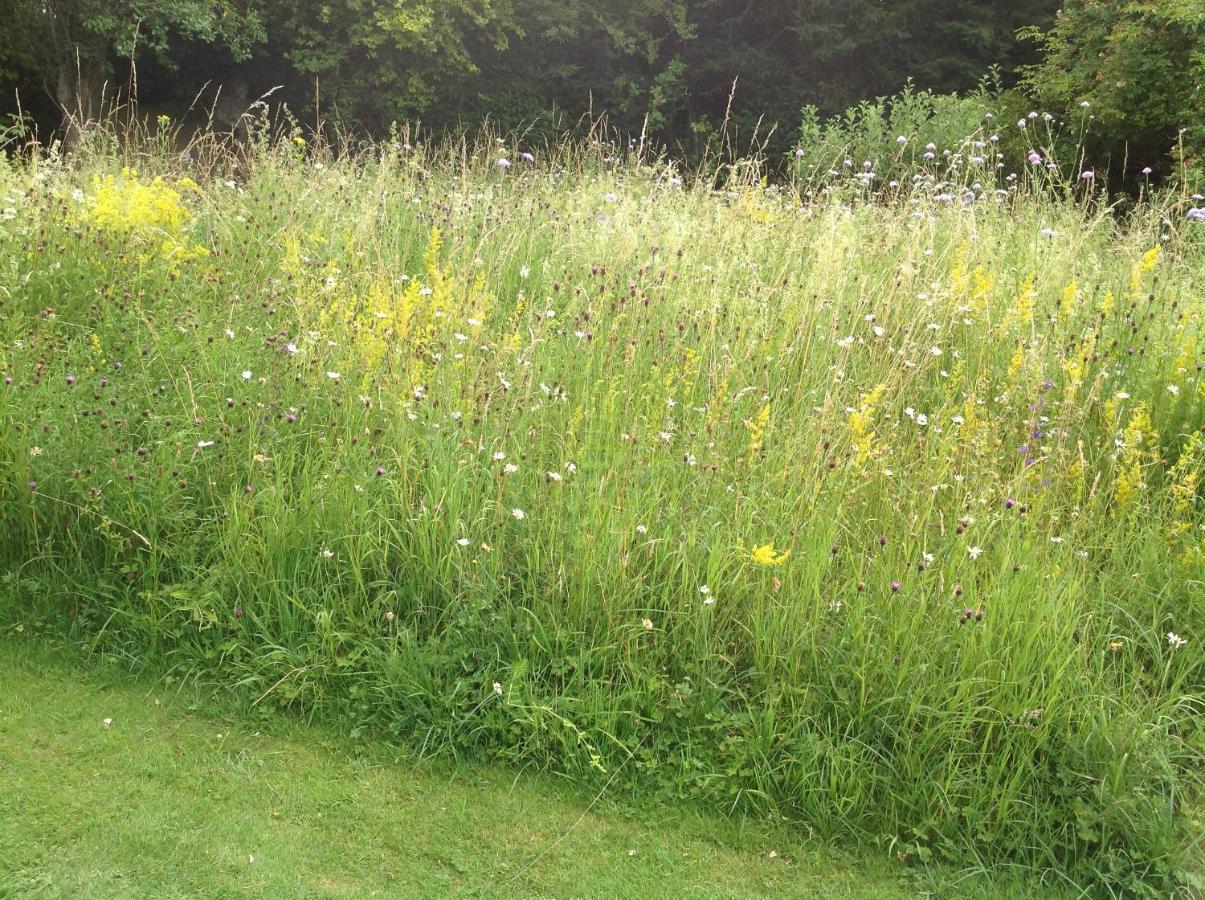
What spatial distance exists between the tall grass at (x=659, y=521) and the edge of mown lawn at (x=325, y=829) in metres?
0.11

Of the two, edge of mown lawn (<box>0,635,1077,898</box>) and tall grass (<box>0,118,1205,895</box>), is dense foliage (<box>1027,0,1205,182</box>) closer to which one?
tall grass (<box>0,118,1205,895</box>)

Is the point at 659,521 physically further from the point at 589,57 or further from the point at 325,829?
the point at 589,57

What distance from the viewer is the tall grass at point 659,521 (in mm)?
2791

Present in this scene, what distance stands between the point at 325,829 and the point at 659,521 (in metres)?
1.43

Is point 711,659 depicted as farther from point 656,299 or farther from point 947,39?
point 947,39

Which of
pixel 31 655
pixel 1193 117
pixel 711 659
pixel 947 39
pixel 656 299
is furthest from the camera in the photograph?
pixel 947 39

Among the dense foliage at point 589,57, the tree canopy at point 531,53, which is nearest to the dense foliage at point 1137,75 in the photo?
the tree canopy at point 531,53

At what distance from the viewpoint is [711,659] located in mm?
2998

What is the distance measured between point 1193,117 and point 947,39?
517 inches

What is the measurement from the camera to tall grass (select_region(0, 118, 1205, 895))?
279 cm

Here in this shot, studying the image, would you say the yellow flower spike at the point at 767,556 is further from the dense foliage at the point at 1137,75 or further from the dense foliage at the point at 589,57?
the dense foliage at the point at 589,57

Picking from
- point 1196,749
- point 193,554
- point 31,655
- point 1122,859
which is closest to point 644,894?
point 1122,859

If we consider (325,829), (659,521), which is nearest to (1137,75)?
(659,521)

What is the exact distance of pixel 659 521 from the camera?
331 centimetres
